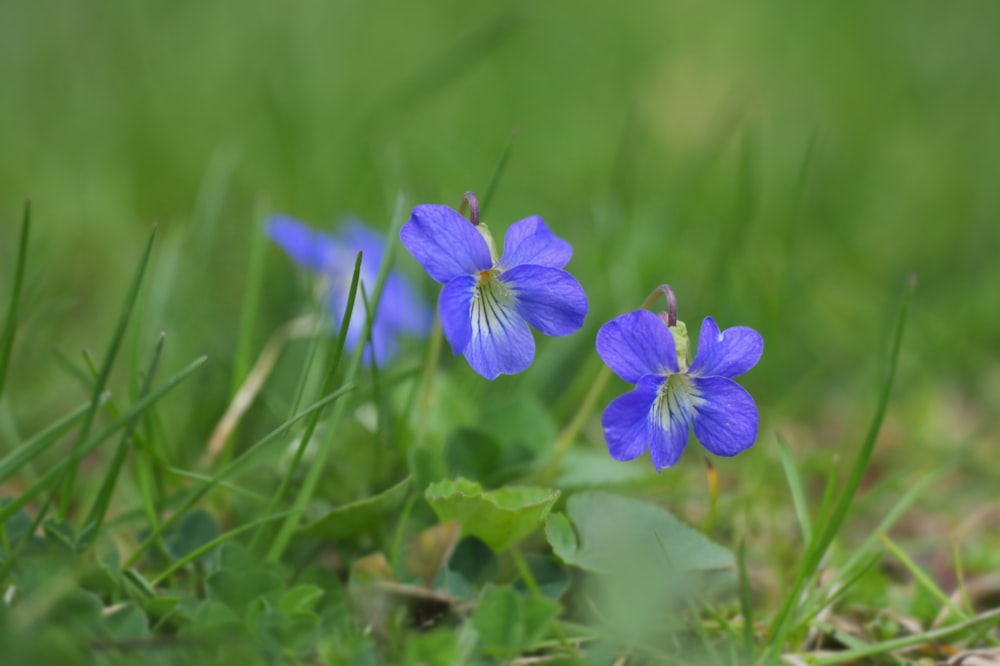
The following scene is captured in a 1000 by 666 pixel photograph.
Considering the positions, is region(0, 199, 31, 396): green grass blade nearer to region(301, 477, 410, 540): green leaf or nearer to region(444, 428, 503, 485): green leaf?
region(301, 477, 410, 540): green leaf

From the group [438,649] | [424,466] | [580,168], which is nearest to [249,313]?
[424,466]

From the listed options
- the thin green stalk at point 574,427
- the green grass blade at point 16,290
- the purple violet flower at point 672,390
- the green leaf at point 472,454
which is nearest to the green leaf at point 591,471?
the thin green stalk at point 574,427

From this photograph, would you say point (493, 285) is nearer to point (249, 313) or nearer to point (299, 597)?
point (299, 597)

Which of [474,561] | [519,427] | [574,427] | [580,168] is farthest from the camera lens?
[580,168]

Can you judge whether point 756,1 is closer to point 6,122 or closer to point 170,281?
point 6,122

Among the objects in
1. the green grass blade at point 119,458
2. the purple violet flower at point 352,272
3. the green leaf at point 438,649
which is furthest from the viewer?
the purple violet flower at point 352,272

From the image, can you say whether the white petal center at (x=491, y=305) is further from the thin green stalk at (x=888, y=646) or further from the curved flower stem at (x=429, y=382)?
the thin green stalk at (x=888, y=646)

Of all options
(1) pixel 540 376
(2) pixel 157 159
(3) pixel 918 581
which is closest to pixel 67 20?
(2) pixel 157 159

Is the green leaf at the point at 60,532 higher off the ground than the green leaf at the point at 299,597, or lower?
higher
